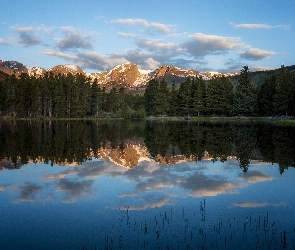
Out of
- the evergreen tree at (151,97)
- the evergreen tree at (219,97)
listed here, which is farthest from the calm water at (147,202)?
the evergreen tree at (151,97)

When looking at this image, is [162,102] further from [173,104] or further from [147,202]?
[147,202]

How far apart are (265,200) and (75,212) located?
780cm

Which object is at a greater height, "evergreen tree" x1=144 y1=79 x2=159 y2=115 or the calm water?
"evergreen tree" x1=144 y1=79 x2=159 y2=115

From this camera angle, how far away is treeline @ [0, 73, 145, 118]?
11456cm

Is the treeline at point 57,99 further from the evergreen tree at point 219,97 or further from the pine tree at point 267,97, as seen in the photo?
the pine tree at point 267,97

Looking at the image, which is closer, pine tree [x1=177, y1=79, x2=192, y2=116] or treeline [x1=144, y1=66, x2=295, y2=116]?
treeline [x1=144, y1=66, x2=295, y2=116]

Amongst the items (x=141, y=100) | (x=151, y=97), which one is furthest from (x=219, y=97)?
(x=141, y=100)

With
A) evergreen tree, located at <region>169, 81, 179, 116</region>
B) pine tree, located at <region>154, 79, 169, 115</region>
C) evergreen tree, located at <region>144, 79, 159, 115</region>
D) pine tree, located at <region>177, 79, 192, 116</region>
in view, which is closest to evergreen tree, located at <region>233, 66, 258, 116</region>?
pine tree, located at <region>177, 79, 192, 116</region>

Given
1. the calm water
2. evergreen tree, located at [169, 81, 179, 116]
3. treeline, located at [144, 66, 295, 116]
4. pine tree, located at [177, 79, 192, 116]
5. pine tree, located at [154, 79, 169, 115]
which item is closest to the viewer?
the calm water

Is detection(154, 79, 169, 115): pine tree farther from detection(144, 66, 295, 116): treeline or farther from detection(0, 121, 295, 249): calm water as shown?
detection(0, 121, 295, 249): calm water

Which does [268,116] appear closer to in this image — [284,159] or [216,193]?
[284,159]

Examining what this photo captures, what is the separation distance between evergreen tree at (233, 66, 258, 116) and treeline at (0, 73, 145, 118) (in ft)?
110

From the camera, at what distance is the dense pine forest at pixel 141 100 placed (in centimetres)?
9594

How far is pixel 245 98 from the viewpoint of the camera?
94.4 metres
